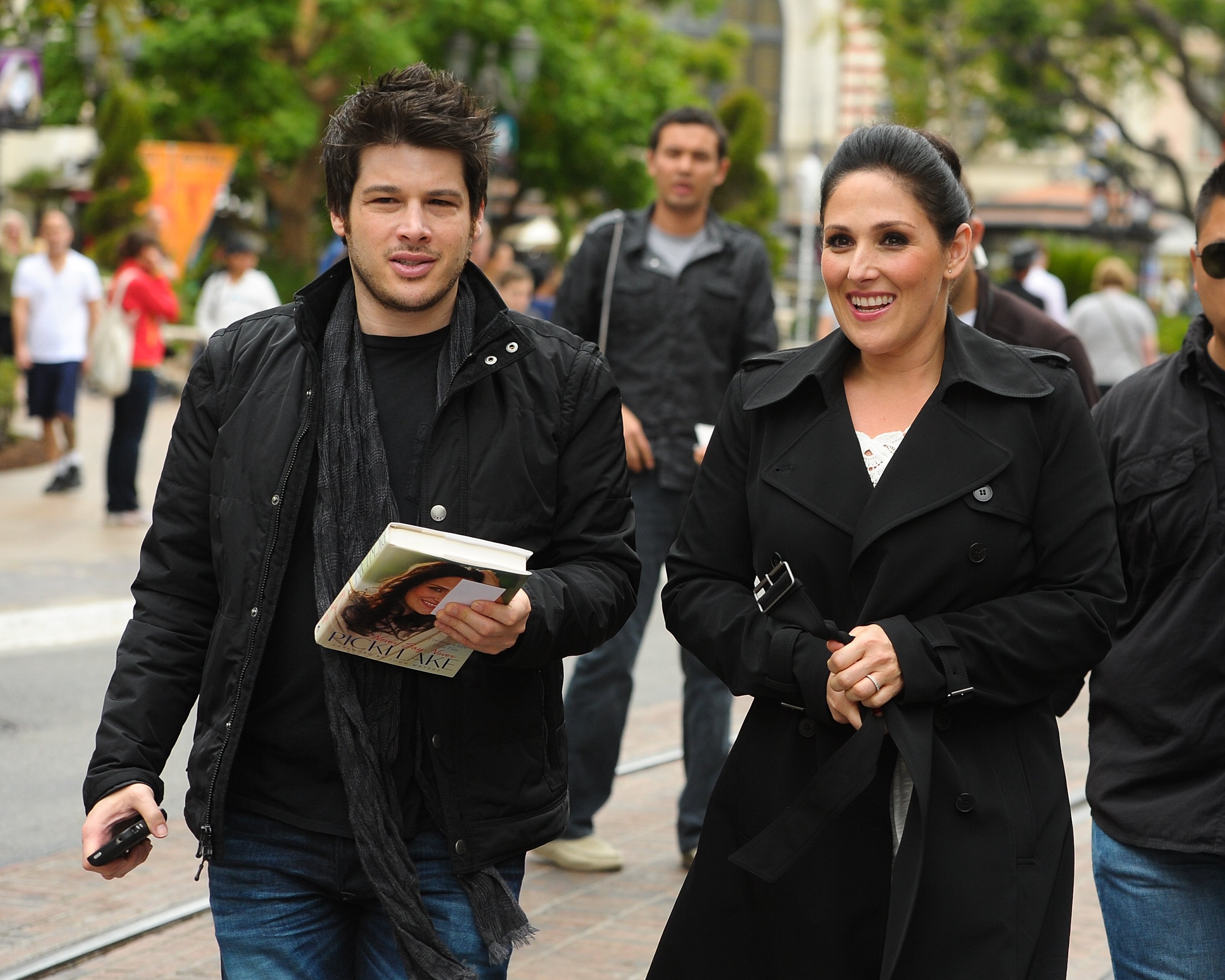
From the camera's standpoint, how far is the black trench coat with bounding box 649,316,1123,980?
8.57 feet

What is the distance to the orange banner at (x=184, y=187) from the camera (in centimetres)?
2392

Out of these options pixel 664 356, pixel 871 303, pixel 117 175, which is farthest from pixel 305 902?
pixel 117 175

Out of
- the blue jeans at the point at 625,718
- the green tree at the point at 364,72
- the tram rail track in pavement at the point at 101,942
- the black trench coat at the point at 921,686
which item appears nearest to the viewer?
the black trench coat at the point at 921,686

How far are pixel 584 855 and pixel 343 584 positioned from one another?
115 inches

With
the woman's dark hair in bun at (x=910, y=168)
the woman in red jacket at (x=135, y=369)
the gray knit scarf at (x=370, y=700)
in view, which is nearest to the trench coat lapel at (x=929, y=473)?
the woman's dark hair in bun at (x=910, y=168)

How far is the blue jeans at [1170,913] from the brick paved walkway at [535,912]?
180 cm

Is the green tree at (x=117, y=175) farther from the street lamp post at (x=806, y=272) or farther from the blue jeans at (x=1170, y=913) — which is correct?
the blue jeans at (x=1170, y=913)

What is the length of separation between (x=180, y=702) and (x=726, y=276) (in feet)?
10.5

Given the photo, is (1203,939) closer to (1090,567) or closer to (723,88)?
(1090,567)

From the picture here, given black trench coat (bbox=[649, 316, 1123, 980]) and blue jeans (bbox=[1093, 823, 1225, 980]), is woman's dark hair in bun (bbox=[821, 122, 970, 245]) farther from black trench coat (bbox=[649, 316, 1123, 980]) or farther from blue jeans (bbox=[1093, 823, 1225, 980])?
blue jeans (bbox=[1093, 823, 1225, 980])

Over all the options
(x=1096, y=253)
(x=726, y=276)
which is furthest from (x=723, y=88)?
(x=726, y=276)

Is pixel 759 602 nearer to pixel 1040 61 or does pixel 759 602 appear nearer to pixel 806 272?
pixel 806 272

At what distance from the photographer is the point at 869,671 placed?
2.58m

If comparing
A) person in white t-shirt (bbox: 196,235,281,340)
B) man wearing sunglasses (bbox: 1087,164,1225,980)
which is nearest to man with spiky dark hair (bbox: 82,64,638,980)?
man wearing sunglasses (bbox: 1087,164,1225,980)
